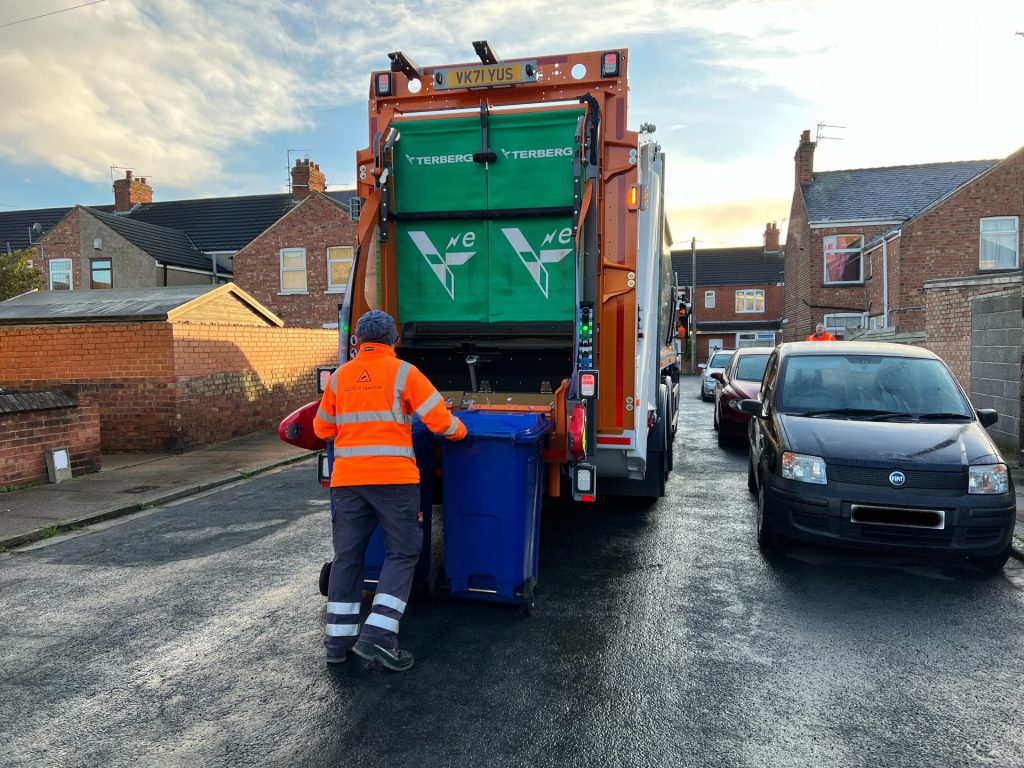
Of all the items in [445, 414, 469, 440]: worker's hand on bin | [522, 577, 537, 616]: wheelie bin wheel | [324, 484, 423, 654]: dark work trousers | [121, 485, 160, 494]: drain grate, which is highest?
[445, 414, 469, 440]: worker's hand on bin

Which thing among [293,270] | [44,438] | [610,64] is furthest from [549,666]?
[293,270]

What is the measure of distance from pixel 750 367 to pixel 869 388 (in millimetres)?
6326

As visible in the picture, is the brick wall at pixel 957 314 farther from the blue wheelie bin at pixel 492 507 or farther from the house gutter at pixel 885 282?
the house gutter at pixel 885 282

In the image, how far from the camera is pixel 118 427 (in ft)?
34.9

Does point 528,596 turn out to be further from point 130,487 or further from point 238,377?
point 238,377

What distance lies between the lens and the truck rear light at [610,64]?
5273 millimetres

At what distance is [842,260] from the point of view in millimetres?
28109

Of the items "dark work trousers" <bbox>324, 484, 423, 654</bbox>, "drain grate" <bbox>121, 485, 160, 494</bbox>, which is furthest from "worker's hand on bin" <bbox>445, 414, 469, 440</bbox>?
"drain grate" <bbox>121, 485, 160, 494</bbox>

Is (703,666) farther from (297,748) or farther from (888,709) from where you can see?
(297,748)

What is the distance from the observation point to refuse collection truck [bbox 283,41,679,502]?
5098 mm

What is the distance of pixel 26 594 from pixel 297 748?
3048 millimetres

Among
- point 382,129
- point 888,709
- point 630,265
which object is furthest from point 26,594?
point 888,709

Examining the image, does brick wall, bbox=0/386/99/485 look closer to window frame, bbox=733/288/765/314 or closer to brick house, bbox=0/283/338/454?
brick house, bbox=0/283/338/454

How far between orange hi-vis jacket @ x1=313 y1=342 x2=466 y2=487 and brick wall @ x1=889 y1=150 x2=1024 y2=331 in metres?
23.7
